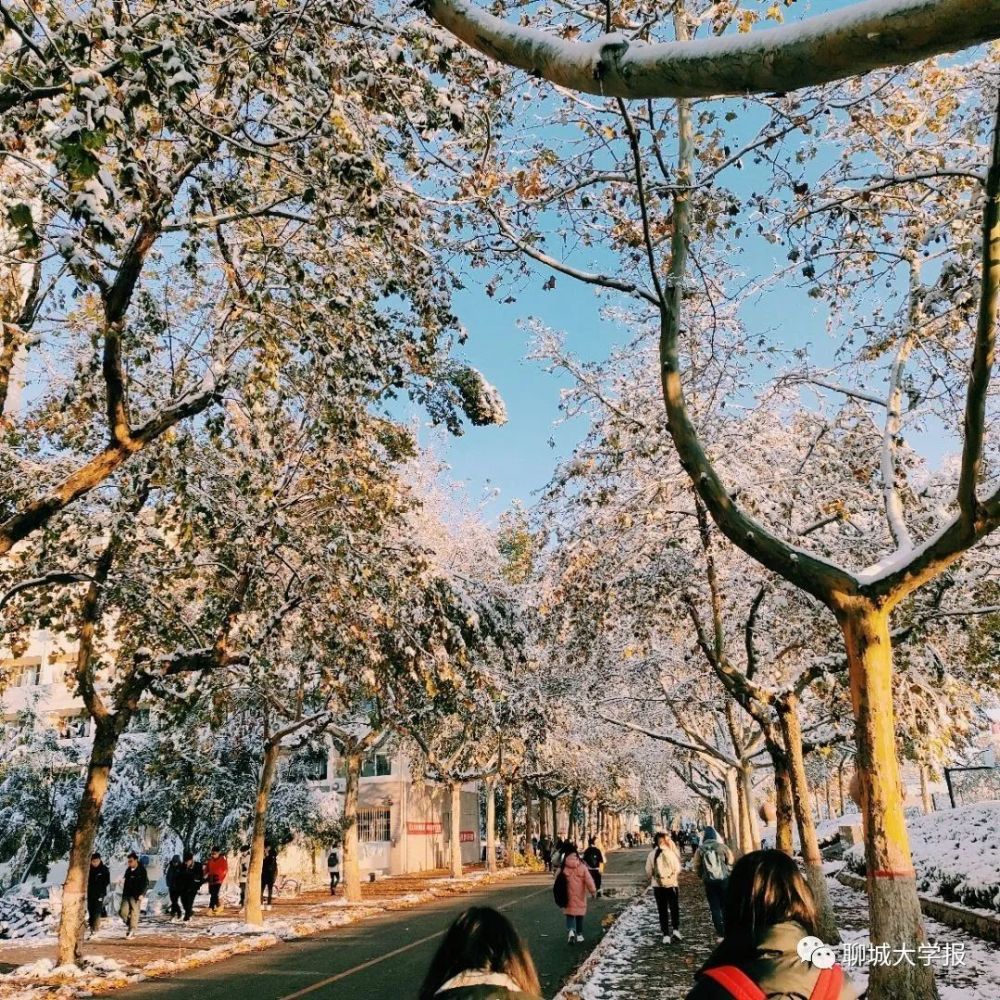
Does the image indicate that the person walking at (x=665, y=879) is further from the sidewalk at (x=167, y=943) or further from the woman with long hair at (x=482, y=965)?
the woman with long hair at (x=482, y=965)

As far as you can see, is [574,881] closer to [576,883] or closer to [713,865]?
[576,883]

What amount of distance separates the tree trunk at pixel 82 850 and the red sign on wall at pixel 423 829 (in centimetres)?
3374

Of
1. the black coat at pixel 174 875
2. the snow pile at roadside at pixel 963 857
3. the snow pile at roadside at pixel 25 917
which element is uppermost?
the snow pile at roadside at pixel 963 857

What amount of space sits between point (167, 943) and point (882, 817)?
49.3ft

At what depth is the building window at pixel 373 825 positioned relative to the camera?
4462 centimetres

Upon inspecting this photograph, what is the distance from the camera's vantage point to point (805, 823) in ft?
41.8

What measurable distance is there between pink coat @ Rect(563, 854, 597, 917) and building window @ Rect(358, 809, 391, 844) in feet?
105

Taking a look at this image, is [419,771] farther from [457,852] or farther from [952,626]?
[952,626]

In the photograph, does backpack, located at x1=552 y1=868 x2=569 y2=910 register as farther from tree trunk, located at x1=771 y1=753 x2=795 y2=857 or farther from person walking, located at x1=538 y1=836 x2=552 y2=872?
person walking, located at x1=538 y1=836 x2=552 y2=872

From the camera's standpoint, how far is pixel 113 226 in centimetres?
569

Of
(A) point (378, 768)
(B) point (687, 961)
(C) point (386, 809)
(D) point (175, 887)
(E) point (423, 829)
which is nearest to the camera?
(B) point (687, 961)

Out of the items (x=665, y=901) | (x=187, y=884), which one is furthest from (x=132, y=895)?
(x=665, y=901)

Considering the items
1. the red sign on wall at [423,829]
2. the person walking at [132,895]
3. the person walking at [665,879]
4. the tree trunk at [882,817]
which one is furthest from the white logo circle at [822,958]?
the red sign on wall at [423,829]

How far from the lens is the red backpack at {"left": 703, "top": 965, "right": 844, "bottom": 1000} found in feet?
8.80
